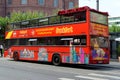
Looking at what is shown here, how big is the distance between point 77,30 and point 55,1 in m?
67.3

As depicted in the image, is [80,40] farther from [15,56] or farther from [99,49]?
[15,56]

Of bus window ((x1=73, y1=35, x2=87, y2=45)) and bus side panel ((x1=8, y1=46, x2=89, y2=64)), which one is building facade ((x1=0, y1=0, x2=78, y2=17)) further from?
bus window ((x1=73, y1=35, x2=87, y2=45))

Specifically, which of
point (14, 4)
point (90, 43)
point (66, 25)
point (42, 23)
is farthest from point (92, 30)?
point (14, 4)

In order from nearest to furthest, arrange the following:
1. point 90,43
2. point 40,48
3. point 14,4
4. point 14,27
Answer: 1. point 90,43
2. point 40,48
3. point 14,27
4. point 14,4

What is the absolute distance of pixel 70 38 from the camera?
23281mm

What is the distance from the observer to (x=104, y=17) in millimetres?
23750

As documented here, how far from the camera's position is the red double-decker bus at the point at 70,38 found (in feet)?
72.7

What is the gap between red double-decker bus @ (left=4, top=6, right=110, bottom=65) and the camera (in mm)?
22172

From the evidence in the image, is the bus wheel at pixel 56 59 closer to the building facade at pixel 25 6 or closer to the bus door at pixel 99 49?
the bus door at pixel 99 49

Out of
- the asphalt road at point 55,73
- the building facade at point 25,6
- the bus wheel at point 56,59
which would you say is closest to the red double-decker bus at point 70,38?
the bus wheel at point 56,59

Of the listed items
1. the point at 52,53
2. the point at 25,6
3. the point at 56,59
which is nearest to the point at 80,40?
the point at 56,59

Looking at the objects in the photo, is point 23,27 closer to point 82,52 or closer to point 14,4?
point 82,52

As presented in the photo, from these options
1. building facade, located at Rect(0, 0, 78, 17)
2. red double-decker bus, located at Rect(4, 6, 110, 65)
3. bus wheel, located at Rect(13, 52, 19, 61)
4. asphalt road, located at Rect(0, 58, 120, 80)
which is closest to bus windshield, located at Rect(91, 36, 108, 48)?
red double-decker bus, located at Rect(4, 6, 110, 65)

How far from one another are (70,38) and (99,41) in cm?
202
